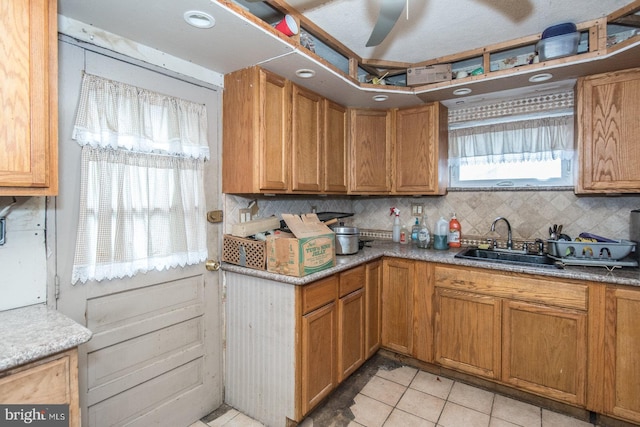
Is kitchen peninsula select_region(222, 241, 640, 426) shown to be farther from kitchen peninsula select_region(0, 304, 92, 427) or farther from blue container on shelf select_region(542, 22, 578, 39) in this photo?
blue container on shelf select_region(542, 22, 578, 39)

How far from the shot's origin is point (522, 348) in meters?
2.10

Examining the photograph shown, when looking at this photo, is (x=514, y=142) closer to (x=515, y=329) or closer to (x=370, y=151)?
A: (x=370, y=151)

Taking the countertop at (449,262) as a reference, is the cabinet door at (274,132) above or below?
above

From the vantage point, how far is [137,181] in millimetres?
1682

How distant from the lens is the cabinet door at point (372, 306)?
8.04ft

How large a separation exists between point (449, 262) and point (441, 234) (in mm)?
527

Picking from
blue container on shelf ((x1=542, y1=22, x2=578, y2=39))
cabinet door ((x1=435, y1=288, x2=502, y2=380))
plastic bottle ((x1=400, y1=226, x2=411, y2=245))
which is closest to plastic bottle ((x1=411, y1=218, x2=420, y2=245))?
plastic bottle ((x1=400, y1=226, x2=411, y2=245))

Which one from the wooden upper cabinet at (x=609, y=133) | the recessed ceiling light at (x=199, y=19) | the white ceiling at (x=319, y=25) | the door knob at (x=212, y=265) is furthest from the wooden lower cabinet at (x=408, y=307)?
the recessed ceiling light at (x=199, y=19)

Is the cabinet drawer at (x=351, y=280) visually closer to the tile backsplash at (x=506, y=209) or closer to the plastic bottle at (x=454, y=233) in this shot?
the tile backsplash at (x=506, y=209)

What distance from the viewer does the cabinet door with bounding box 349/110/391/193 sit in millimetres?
2822

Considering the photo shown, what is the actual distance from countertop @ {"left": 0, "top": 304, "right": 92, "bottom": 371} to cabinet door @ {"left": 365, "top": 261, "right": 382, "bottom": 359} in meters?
1.83

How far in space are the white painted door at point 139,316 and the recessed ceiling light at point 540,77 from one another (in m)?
2.15

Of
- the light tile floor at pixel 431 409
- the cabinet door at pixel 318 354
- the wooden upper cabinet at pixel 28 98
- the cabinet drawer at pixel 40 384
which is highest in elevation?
the wooden upper cabinet at pixel 28 98

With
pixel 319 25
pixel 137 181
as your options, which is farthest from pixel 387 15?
pixel 137 181
